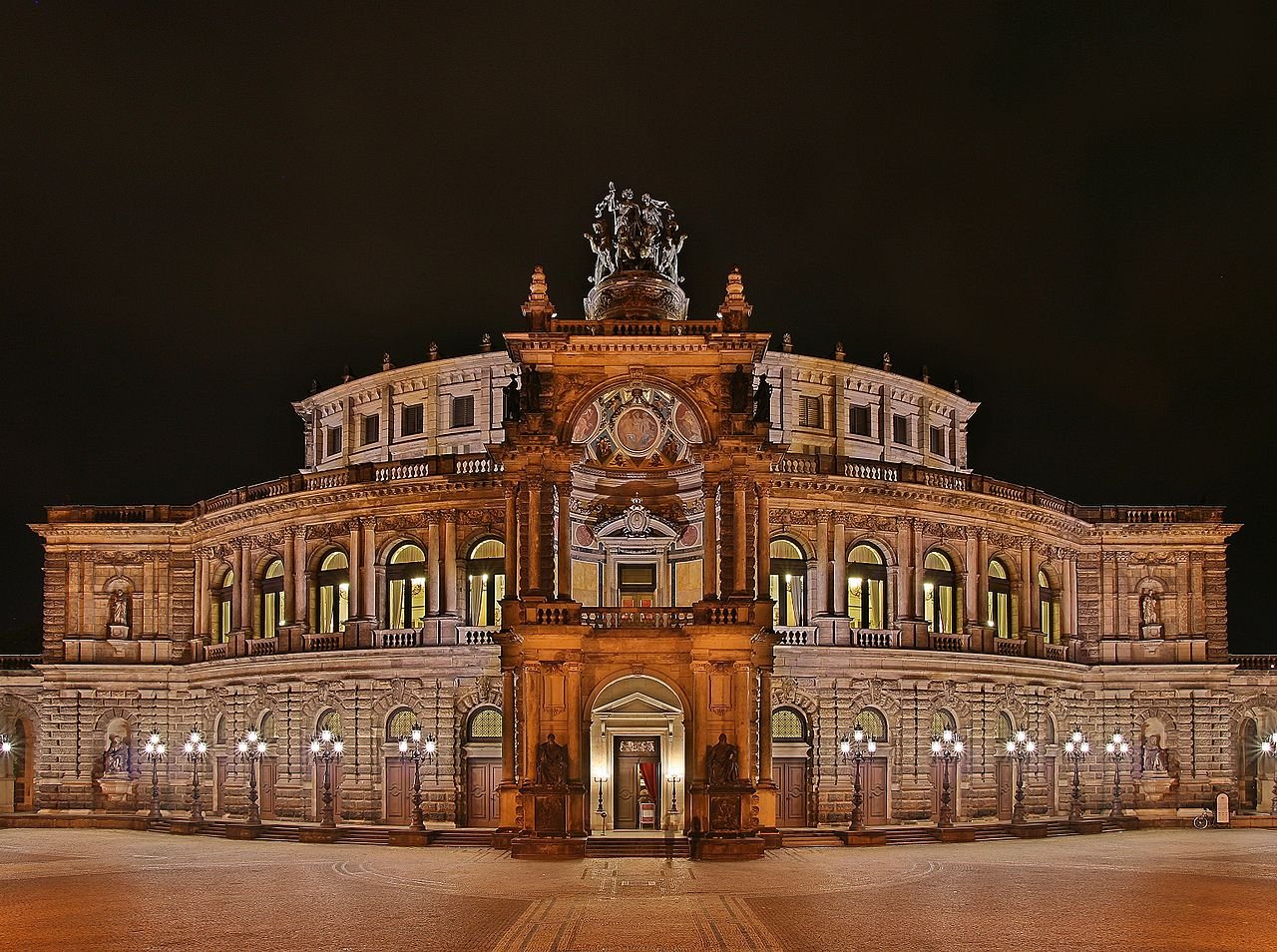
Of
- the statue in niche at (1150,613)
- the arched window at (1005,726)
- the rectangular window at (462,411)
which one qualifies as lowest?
the arched window at (1005,726)

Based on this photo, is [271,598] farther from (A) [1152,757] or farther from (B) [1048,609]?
(A) [1152,757]

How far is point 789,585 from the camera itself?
63.8 metres

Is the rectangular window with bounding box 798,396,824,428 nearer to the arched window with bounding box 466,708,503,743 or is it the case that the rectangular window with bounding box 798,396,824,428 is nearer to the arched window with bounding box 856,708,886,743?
the arched window with bounding box 856,708,886,743

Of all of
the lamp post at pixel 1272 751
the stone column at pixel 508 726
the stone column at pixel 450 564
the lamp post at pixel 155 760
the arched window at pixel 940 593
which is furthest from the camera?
the lamp post at pixel 1272 751

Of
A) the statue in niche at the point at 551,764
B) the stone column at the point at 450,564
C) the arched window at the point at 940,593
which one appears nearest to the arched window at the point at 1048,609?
the arched window at the point at 940,593

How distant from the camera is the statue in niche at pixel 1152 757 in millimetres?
71438

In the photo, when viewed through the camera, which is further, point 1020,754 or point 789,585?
point 1020,754

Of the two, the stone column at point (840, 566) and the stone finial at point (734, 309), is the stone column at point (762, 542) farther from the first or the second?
the stone column at point (840, 566)

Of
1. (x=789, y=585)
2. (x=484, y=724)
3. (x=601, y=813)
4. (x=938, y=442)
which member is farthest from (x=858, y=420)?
(x=601, y=813)

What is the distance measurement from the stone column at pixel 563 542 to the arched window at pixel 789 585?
45.9 feet

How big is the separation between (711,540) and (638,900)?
17994 mm

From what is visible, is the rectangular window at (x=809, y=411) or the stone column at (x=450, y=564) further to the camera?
the rectangular window at (x=809, y=411)

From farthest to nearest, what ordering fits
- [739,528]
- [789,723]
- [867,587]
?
[867,587] → [789,723] → [739,528]

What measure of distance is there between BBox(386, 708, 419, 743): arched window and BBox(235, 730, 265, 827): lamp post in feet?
17.2
